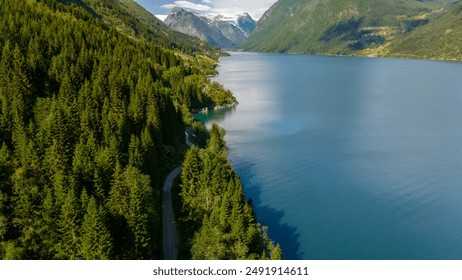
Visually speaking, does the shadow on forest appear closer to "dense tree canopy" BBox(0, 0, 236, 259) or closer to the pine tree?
"dense tree canopy" BBox(0, 0, 236, 259)

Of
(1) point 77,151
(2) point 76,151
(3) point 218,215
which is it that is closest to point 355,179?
(3) point 218,215

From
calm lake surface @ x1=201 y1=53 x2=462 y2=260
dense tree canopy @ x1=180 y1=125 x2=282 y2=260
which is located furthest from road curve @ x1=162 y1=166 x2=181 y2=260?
calm lake surface @ x1=201 y1=53 x2=462 y2=260

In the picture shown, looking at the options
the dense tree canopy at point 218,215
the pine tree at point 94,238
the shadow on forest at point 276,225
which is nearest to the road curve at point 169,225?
the dense tree canopy at point 218,215

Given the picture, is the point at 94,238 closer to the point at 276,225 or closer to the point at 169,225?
the point at 169,225

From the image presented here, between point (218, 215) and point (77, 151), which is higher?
point (77, 151)

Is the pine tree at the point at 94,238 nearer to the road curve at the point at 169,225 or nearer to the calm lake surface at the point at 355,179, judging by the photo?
the road curve at the point at 169,225

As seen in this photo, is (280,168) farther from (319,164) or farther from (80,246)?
(80,246)
